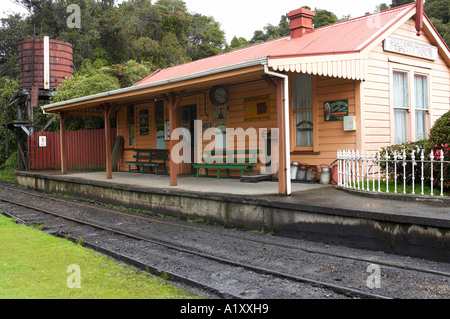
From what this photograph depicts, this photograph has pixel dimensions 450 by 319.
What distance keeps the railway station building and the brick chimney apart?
3cm

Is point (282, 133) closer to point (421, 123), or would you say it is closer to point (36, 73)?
point (421, 123)

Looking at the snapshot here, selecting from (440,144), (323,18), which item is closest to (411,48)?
(440,144)

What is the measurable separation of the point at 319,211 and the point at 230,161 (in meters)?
5.60

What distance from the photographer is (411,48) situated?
34.5ft

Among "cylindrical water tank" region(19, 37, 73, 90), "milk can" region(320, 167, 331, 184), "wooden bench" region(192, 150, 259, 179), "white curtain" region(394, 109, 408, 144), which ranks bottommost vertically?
"milk can" region(320, 167, 331, 184)

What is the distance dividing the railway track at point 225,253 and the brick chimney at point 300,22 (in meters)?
7.07

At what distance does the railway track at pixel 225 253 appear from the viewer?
4.52 meters

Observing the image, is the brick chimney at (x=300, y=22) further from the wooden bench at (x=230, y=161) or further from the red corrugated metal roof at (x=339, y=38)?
the wooden bench at (x=230, y=161)

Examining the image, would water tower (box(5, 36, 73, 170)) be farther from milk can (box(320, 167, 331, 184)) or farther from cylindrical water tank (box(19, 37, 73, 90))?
milk can (box(320, 167, 331, 184))

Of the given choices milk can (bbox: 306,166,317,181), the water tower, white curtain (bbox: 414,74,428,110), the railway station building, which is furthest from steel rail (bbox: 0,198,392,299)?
the water tower

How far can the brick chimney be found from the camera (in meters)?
12.1

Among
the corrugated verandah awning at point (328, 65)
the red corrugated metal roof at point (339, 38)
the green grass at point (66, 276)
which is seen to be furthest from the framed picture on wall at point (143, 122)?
the green grass at point (66, 276)

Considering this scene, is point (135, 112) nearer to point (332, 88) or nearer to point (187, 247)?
point (332, 88)

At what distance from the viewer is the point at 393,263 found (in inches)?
203
